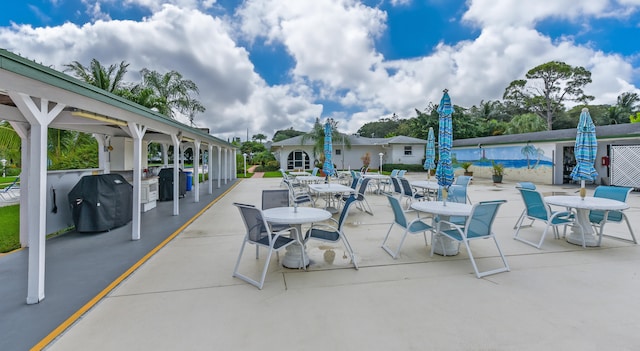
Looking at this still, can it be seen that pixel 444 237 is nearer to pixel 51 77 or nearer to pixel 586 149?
pixel 586 149

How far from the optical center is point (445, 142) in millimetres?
5832

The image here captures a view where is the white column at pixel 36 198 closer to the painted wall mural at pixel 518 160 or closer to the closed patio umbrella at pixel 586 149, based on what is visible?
the closed patio umbrella at pixel 586 149

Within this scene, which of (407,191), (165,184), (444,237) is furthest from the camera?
(165,184)

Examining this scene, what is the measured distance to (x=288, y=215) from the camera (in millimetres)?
4059

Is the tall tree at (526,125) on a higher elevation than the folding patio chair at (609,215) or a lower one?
higher

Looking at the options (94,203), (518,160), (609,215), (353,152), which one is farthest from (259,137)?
(609,215)

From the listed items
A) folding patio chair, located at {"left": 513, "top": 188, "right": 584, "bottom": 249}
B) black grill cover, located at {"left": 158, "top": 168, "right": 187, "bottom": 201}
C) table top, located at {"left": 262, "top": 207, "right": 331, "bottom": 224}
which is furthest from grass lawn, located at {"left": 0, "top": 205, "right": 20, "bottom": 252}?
folding patio chair, located at {"left": 513, "top": 188, "right": 584, "bottom": 249}

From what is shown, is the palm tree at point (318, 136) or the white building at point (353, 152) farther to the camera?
the white building at point (353, 152)

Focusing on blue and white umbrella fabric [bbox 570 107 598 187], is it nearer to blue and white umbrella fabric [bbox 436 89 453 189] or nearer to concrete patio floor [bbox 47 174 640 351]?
concrete patio floor [bbox 47 174 640 351]

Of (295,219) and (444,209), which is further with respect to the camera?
(444,209)

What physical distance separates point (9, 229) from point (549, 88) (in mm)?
43314

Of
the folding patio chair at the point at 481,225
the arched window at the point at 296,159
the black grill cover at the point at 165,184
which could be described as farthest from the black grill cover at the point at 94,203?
the arched window at the point at 296,159

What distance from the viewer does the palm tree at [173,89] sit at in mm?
22688

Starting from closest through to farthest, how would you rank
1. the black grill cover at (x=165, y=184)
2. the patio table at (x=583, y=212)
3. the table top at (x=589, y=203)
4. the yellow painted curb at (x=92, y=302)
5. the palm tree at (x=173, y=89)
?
the yellow painted curb at (x=92, y=302), the table top at (x=589, y=203), the patio table at (x=583, y=212), the black grill cover at (x=165, y=184), the palm tree at (x=173, y=89)
